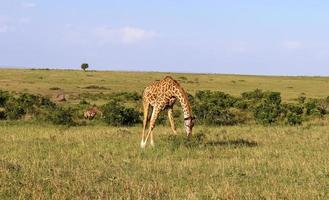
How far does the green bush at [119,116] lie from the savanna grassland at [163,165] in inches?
153

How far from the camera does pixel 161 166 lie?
1330 centimetres

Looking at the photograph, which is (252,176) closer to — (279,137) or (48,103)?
(279,137)

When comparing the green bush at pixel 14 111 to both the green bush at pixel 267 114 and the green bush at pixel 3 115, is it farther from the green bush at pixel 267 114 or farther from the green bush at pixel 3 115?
the green bush at pixel 267 114

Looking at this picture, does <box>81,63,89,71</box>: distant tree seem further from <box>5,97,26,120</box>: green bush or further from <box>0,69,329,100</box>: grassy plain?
<box>5,97,26,120</box>: green bush

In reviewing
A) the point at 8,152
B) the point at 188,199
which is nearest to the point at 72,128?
the point at 8,152

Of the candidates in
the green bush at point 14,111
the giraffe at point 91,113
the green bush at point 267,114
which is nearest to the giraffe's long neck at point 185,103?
the green bush at point 267,114

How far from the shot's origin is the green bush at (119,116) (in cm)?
2525

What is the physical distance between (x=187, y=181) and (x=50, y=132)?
1070 cm

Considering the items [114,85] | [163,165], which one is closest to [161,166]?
[163,165]

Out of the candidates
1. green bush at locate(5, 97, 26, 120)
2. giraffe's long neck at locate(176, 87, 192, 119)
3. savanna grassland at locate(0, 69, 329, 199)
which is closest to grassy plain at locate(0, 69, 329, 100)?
green bush at locate(5, 97, 26, 120)

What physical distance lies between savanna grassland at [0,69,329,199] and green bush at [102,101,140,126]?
12.8 ft

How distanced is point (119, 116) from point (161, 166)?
1212cm

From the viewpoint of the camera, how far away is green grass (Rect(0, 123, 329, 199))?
993cm

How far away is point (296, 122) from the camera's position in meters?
26.2
